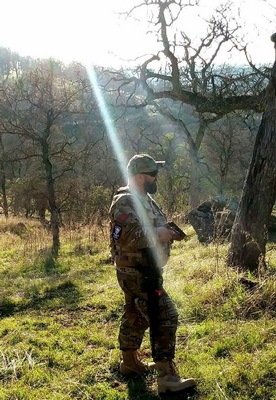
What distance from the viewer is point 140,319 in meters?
3.65

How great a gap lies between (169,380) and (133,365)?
550mm

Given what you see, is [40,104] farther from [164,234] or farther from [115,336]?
[164,234]

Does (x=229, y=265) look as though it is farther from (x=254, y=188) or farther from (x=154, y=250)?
(x=154, y=250)

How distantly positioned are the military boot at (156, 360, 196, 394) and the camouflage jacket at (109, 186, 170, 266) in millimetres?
859

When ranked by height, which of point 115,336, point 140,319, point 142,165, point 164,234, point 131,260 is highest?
point 142,165

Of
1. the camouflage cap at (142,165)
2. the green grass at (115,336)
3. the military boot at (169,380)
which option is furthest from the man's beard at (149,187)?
the green grass at (115,336)

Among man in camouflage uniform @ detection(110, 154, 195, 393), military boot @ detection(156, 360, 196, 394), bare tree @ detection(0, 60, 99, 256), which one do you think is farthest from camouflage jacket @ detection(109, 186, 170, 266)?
bare tree @ detection(0, 60, 99, 256)

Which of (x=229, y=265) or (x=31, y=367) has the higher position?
(x=229, y=265)

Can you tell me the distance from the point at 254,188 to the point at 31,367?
3.80 metres

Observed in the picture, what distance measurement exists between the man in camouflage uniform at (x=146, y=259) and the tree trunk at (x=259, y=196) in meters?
2.63

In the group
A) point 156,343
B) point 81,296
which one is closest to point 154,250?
point 156,343

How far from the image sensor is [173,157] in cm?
3456

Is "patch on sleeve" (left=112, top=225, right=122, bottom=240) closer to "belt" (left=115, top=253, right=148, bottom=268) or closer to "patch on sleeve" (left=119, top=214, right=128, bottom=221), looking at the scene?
"patch on sleeve" (left=119, top=214, right=128, bottom=221)

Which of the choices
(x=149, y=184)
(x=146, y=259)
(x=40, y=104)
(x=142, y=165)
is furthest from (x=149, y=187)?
(x=40, y=104)
